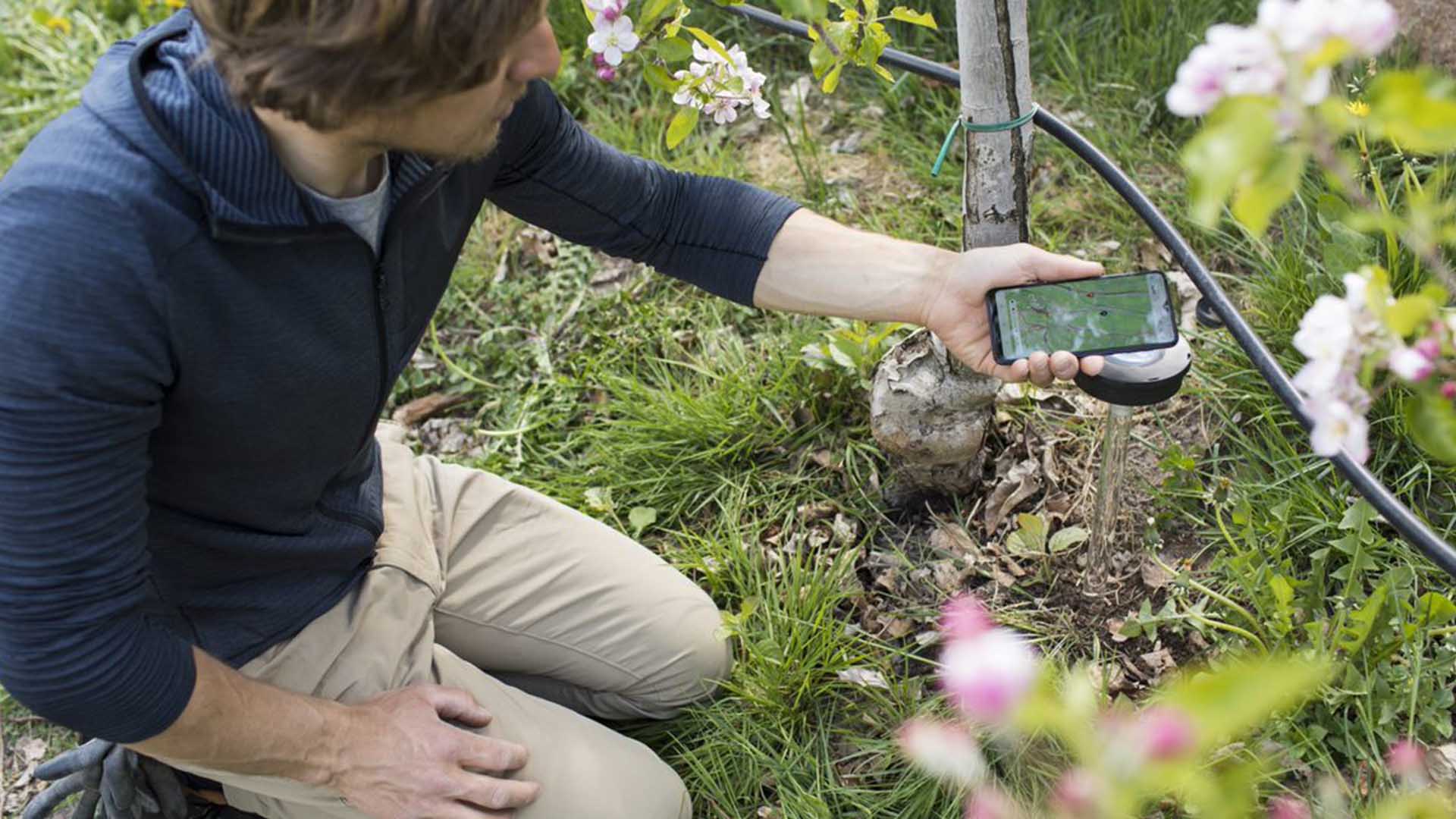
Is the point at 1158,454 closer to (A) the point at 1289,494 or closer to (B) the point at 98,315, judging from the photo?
(A) the point at 1289,494

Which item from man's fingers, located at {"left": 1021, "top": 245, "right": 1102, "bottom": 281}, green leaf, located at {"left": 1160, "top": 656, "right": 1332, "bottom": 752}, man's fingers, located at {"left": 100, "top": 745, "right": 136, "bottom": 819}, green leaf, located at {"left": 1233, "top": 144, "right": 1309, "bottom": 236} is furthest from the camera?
man's fingers, located at {"left": 100, "top": 745, "right": 136, "bottom": 819}

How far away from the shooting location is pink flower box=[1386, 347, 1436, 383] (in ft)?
2.63

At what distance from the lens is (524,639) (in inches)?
78.9

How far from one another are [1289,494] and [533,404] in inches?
56.3

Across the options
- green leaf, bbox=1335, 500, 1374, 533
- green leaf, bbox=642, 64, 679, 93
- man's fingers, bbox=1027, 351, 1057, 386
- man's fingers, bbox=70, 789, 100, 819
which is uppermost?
green leaf, bbox=642, 64, 679, 93

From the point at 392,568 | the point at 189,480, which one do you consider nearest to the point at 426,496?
the point at 392,568

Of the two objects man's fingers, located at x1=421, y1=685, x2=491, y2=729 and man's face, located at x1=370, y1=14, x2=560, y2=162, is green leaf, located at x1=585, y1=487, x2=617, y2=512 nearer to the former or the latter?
man's fingers, located at x1=421, y1=685, x2=491, y2=729

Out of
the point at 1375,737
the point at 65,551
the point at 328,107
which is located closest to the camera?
the point at 328,107

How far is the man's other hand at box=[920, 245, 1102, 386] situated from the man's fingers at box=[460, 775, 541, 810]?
82 centimetres

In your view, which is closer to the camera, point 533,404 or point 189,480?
Answer: point 189,480

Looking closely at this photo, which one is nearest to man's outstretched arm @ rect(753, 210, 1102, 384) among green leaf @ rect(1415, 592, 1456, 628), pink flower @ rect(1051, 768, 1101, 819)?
green leaf @ rect(1415, 592, 1456, 628)

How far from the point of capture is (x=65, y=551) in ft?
4.25

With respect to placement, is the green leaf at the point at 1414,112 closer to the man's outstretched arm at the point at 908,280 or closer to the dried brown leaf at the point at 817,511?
the man's outstretched arm at the point at 908,280

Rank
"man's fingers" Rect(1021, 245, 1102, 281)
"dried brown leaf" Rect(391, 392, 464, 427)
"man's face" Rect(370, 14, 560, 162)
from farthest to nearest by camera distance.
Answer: "dried brown leaf" Rect(391, 392, 464, 427), "man's fingers" Rect(1021, 245, 1102, 281), "man's face" Rect(370, 14, 560, 162)
